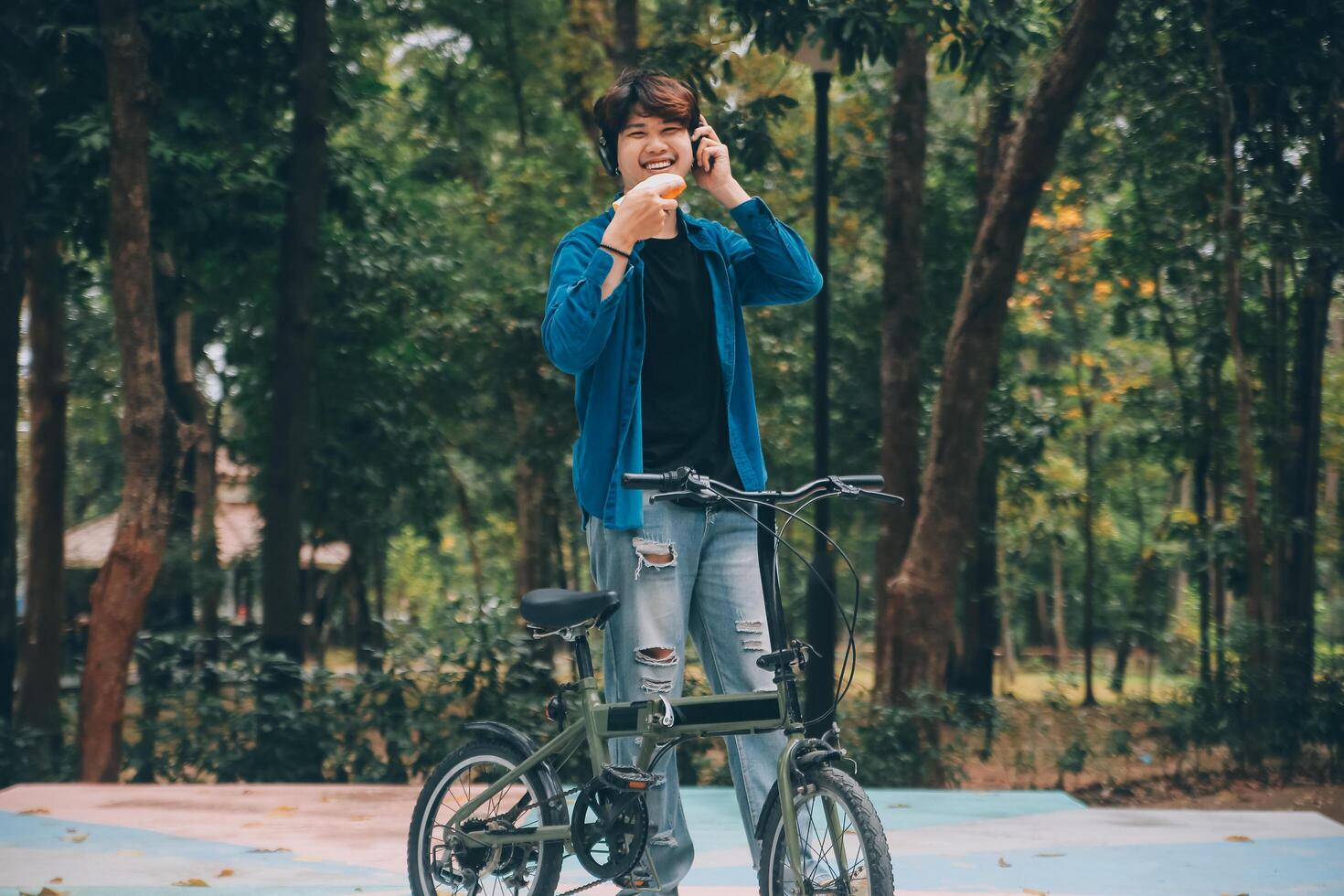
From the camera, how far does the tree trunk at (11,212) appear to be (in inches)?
333

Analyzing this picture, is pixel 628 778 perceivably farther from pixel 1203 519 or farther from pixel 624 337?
pixel 1203 519

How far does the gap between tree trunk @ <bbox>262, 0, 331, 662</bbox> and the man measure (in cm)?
629

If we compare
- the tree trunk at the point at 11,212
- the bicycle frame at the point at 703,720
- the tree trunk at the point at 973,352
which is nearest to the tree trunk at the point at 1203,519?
the tree trunk at the point at 973,352

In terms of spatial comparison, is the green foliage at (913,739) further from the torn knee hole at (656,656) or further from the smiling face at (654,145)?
the smiling face at (654,145)

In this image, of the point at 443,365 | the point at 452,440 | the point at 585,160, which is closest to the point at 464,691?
the point at 443,365

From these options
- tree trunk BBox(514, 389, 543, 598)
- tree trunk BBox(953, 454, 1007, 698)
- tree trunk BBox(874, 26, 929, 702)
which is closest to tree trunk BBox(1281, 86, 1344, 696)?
tree trunk BBox(874, 26, 929, 702)

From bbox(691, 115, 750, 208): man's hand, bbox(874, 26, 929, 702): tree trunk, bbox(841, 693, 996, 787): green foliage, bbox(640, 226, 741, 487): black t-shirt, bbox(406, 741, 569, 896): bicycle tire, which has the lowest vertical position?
bbox(841, 693, 996, 787): green foliage

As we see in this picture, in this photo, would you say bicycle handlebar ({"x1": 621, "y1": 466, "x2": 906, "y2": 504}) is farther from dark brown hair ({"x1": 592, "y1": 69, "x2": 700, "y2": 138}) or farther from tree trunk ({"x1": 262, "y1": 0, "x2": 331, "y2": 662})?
tree trunk ({"x1": 262, "y1": 0, "x2": 331, "y2": 662})

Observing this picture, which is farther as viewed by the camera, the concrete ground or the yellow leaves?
the yellow leaves

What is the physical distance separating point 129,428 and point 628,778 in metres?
6.29

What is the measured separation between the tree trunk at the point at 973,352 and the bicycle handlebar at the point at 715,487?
6.55 m

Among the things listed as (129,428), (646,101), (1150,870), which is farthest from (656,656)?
(129,428)

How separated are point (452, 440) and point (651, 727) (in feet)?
59.2

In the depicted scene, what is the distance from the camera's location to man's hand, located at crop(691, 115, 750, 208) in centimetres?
354
